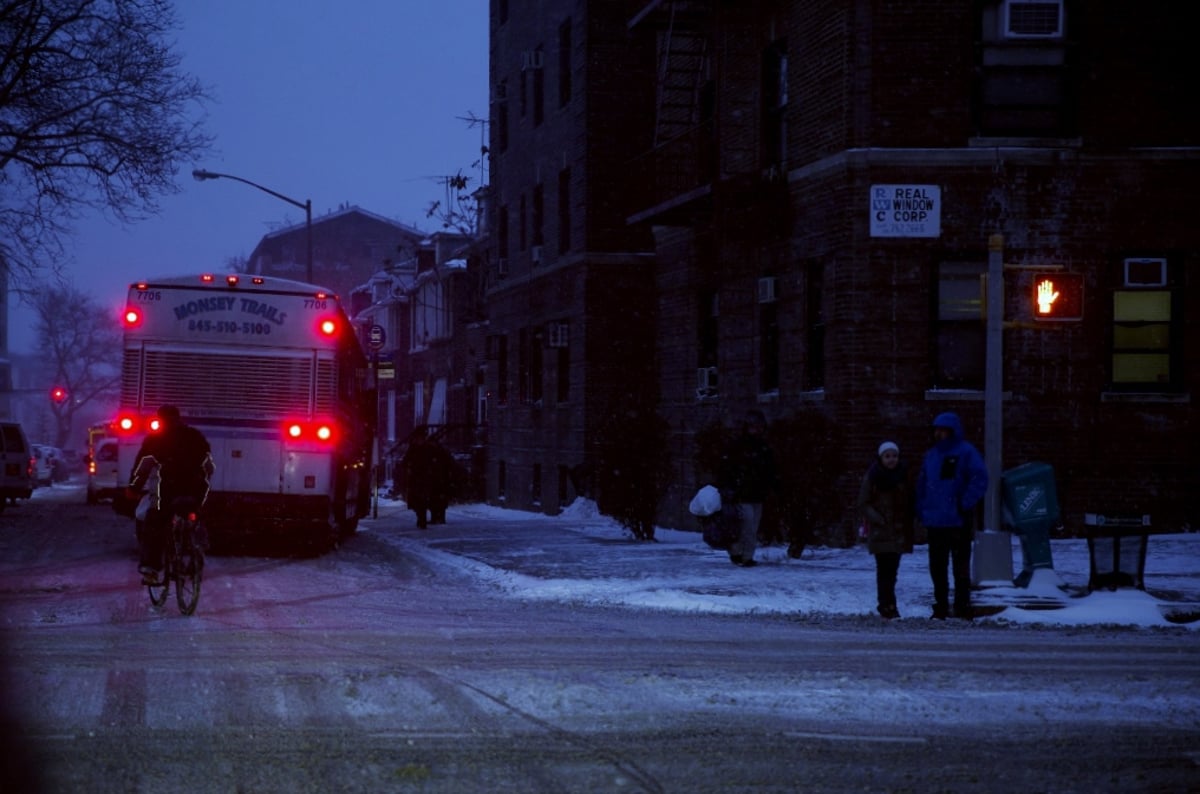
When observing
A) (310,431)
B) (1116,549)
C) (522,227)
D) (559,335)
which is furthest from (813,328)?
(522,227)

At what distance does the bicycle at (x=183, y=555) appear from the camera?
50.0 ft

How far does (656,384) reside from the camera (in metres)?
31.7

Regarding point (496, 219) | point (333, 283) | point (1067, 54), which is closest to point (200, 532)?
point (1067, 54)

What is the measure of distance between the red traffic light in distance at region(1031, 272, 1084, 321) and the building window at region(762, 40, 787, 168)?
992 centimetres

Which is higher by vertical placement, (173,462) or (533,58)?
(533,58)

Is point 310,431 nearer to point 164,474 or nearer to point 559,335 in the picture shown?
point 164,474

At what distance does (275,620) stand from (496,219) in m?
30.6


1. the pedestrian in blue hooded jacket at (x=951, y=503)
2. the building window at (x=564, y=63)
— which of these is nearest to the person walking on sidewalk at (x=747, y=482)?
the pedestrian in blue hooded jacket at (x=951, y=503)

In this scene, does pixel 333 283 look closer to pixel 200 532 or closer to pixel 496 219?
pixel 496 219

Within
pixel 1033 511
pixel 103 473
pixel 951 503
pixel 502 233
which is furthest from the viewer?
pixel 502 233

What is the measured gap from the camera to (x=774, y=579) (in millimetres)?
18422

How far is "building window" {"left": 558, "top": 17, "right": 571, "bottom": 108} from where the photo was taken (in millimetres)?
37750

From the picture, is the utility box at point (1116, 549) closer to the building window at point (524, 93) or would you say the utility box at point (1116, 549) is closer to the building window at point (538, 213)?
the building window at point (538, 213)

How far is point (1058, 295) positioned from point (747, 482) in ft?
17.0
